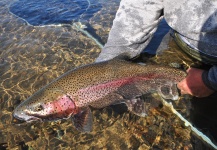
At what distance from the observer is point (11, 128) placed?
3400 millimetres

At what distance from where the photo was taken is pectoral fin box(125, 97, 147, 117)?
3132 millimetres

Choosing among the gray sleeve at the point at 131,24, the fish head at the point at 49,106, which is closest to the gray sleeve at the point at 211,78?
the gray sleeve at the point at 131,24

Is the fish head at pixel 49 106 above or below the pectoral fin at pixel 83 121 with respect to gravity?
above

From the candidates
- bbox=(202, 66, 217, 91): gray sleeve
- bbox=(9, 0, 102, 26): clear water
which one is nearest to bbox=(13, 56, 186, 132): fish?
bbox=(202, 66, 217, 91): gray sleeve

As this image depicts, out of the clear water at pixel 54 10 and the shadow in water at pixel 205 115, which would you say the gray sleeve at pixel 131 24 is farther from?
the clear water at pixel 54 10

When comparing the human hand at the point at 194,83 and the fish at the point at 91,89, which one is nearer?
the fish at the point at 91,89

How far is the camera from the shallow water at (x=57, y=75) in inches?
125

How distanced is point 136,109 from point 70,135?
97 cm

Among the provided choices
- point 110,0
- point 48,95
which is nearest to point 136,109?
point 48,95

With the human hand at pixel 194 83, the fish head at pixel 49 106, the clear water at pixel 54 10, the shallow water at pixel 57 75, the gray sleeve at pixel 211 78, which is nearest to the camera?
the fish head at pixel 49 106

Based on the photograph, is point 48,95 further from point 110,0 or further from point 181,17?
point 110,0

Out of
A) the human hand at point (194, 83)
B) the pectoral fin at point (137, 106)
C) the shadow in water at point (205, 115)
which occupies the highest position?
the human hand at point (194, 83)

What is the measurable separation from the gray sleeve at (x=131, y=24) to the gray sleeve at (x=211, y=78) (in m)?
1.04

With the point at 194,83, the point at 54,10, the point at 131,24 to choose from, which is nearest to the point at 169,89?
the point at 194,83
